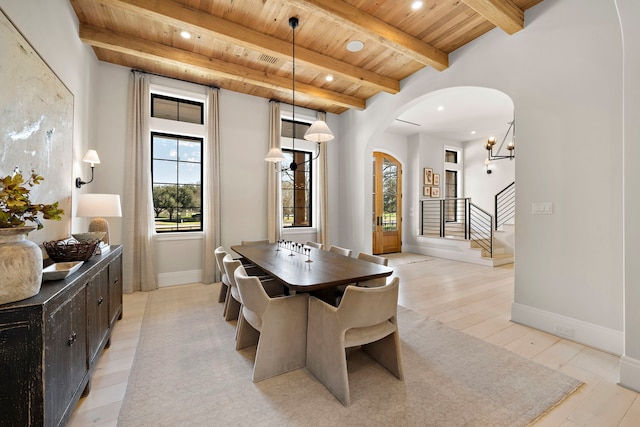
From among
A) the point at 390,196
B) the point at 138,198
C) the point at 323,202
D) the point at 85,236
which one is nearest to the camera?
the point at 85,236

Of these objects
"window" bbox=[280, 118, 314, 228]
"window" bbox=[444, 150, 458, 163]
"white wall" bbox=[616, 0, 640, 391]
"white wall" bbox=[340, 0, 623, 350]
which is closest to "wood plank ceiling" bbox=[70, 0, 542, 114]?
"white wall" bbox=[340, 0, 623, 350]

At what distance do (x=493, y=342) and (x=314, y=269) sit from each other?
187 centimetres

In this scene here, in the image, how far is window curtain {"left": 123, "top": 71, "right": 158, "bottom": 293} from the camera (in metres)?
4.00

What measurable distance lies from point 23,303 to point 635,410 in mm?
3455

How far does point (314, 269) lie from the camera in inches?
94.8

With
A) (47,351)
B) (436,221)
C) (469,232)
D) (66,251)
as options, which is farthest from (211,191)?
(436,221)

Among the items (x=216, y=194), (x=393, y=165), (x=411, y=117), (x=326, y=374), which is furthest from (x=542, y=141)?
(x=393, y=165)

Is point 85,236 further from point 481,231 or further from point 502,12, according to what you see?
point 481,231

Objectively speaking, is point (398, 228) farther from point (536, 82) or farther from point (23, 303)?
point (23, 303)

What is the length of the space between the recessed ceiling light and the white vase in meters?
3.74

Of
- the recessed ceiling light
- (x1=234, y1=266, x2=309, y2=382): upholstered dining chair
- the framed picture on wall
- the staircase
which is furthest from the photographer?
the framed picture on wall

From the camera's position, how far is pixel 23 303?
3.78ft

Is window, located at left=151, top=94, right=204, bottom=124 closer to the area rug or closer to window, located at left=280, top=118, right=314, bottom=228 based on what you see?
window, located at left=280, top=118, right=314, bottom=228

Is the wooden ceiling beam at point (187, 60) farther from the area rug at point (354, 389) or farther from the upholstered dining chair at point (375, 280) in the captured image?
the area rug at point (354, 389)
